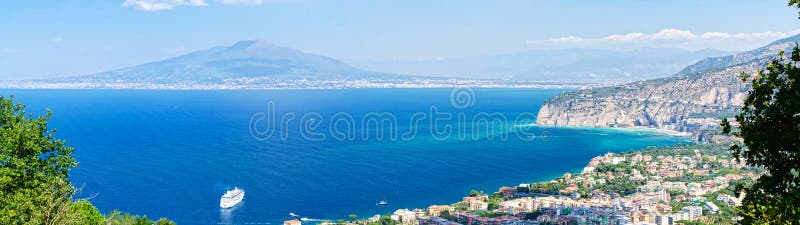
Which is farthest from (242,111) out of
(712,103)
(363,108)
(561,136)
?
(712,103)

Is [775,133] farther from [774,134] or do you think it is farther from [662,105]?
[662,105]

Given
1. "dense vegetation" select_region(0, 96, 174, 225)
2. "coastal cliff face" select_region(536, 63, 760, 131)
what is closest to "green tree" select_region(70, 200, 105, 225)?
"dense vegetation" select_region(0, 96, 174, 225)

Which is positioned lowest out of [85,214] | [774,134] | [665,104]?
[665,104]

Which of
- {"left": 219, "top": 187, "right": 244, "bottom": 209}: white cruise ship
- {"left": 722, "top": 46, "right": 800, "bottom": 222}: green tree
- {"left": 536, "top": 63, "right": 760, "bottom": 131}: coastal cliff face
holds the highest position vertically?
{"left": 722, "top": 46, "right": 800, "bottom": 222}: green tree

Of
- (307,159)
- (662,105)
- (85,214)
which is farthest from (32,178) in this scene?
(662,105)

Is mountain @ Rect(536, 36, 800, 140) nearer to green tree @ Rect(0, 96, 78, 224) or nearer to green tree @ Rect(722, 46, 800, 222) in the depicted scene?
green tree @ Rect(722, 46, 800, 222)

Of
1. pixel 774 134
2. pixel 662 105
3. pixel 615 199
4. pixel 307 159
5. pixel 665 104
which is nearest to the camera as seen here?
pixel 774 134

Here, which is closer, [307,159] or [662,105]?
[307,159]
